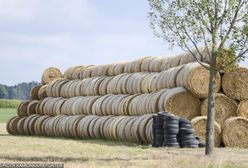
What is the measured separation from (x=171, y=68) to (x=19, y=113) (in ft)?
36.4

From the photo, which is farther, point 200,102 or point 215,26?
point 200,102

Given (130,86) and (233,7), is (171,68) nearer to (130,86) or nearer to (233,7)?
(130,86)

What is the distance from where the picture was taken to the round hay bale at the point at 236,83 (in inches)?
852

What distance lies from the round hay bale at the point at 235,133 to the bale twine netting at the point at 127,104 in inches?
47.7

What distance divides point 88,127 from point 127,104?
103 inches

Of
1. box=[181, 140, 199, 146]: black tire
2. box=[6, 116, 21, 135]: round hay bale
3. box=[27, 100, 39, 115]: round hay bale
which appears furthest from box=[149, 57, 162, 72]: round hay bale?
box=[6, 116, 21, 135]: round hay bale

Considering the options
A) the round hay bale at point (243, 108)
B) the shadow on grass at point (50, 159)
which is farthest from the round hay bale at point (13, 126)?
the shadow on grass at point (50, 159)

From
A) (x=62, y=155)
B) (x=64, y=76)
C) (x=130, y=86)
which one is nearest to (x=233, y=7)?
(x=62, y=155)

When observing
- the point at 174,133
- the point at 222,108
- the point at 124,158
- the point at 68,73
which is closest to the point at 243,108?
the point at 222,108

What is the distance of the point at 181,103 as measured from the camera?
70.3 feet

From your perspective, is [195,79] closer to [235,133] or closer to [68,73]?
[235,133]

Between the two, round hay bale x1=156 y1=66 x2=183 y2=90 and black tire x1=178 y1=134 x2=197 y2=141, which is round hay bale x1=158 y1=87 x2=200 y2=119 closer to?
round hay bale x1=156 y1=66 x2=183 y2=90

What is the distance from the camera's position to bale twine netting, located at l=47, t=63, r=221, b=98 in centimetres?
2123

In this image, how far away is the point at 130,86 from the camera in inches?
1003
